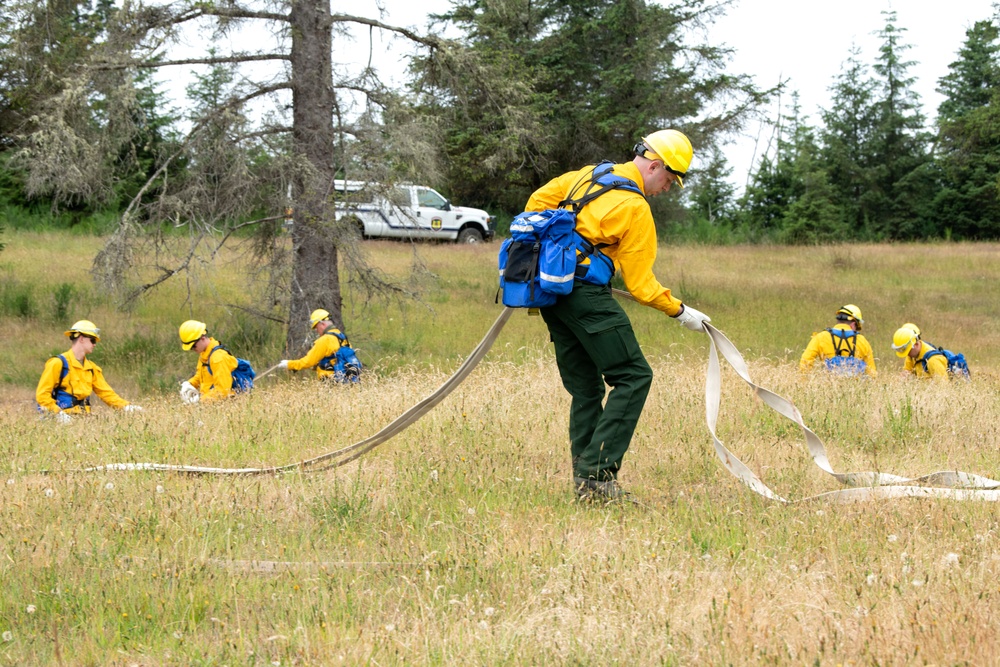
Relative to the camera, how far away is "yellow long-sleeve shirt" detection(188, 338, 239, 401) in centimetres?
1016

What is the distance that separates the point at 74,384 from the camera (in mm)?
9672

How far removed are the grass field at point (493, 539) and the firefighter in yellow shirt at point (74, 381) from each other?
3.20 feet

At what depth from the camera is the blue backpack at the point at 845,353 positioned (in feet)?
35.3

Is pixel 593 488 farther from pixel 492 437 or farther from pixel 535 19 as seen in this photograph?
pixel 535 19

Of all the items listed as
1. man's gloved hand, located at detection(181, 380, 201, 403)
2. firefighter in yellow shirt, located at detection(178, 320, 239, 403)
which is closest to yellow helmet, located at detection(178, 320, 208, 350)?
firefighter in yellow shirt, located at detection(178, 320, 239, 403)

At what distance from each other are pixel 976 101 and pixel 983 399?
33.9 meters

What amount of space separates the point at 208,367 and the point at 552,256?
6208 mm

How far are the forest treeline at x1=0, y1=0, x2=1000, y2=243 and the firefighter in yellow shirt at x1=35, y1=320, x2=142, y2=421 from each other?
337 cm

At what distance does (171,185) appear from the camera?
46.5 feet

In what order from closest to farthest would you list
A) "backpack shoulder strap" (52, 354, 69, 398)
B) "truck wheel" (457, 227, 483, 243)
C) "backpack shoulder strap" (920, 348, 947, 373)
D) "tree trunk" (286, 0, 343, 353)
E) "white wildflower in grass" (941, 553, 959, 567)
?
"white wildflower in grass" (941, 553, 959, 567), "backpack shoulder strap" (52, 354, 69, 398), "backpack shoulder strap" (920, 348, 947, 373), "tree trunk" (286, 0, 343, 353), "truck wheel" (457, 227, 483, 243)

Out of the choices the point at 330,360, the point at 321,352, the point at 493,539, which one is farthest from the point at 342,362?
the point at 493,539

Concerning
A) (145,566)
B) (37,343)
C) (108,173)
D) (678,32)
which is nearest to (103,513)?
(145,566)

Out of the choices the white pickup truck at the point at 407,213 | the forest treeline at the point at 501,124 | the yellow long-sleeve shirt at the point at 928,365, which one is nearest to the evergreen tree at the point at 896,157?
the forest treeline at the point at 501,124

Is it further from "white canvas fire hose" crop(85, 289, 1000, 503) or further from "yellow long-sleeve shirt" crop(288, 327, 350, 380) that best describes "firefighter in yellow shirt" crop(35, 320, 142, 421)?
"white canvas fire hose" crop(85, 289, 1000, 503)
